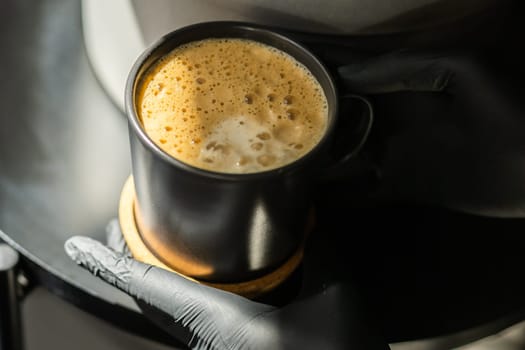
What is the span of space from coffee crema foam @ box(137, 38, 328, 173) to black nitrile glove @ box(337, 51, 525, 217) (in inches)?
2.6

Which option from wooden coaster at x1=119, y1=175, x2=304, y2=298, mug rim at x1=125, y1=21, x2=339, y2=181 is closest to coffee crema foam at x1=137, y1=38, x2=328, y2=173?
mug rim at x1=125, y1=21, x2=339, y2=181

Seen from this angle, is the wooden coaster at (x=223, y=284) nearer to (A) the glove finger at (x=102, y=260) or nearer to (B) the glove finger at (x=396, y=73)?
(A) the glove finger at (x=102, y=260)

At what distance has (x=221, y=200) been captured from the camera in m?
0.52

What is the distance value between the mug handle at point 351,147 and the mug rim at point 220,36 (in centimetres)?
6

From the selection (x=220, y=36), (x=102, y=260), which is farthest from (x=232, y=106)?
(x=102, y=260)

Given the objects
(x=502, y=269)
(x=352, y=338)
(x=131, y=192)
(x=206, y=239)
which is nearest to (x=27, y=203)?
(x=131, y=192)

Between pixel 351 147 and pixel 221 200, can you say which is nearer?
pixel 221 200

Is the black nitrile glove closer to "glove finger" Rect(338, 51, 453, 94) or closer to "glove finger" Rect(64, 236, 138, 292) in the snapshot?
"glove finger" Rect(338, 51, 453, 94)

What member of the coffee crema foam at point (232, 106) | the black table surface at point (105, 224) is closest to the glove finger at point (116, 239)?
the black table surface at point (105, 224)

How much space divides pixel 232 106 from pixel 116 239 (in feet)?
0.54

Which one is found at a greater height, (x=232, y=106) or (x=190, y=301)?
(x=232, y=106)

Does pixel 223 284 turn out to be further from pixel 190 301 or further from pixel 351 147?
pixel 351 147

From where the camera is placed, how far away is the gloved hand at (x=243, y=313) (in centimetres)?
57

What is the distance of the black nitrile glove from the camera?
625mm
